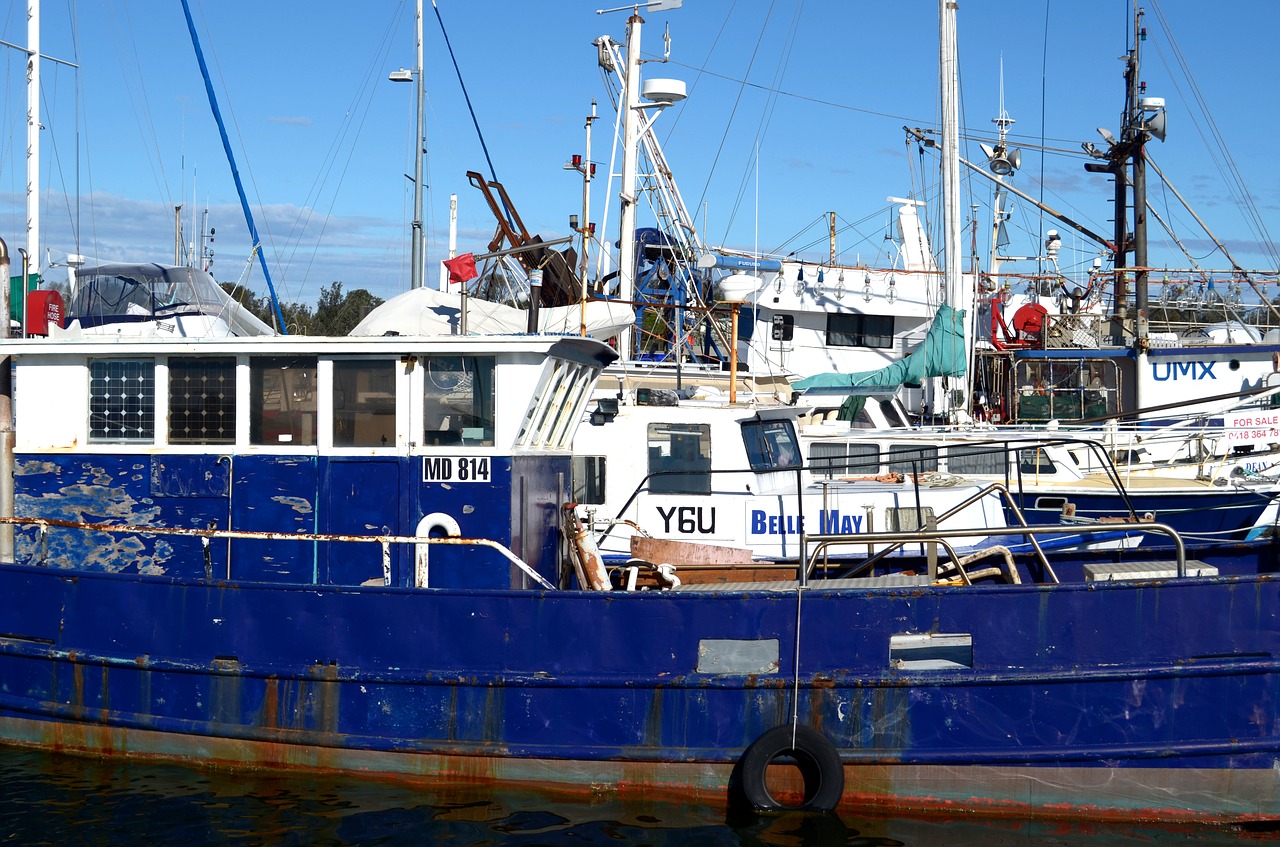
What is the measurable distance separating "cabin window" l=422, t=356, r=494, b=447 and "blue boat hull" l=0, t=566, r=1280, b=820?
4.17 ft

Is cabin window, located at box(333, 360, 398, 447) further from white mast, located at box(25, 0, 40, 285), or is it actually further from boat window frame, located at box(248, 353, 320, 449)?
white mast, located at box(25, 0, 40, 285)

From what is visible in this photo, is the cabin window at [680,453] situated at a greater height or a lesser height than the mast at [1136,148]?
lesser

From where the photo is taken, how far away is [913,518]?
40.3ft

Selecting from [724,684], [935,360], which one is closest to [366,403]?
[724,684]

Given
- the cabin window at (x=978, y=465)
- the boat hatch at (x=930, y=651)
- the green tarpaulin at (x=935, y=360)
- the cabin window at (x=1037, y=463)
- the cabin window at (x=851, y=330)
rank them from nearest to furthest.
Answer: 1. the boat hatch at (x=930, y=651)
2. the cabin window at (x=978, y=465)
3. the cabin window at (x=1037, y=463)
4. the green tarpaulin at (x=935, y=360)
5. the cabin window at (x=851, y=330)

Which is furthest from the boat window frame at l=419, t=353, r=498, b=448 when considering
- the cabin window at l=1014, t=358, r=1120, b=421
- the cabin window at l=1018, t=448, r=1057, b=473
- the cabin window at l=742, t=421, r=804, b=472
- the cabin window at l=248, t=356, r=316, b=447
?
the cabin window at l=1014, t=358, r=1120, b=421

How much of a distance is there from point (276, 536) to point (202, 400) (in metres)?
1.45

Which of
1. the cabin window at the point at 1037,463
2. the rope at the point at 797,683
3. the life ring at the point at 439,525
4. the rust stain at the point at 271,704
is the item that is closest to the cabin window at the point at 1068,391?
the cabin window at the point at 1037,463

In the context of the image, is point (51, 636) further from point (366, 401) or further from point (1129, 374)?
point (1129, 374)

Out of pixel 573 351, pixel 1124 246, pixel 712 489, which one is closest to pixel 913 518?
pixel 712 489

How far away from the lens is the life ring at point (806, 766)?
7.70 meters

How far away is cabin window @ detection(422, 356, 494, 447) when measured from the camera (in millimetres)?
8703

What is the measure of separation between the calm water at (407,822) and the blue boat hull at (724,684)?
156mm

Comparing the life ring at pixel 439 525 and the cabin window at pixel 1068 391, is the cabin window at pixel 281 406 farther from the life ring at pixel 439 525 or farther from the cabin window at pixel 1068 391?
the cabin window at pixel 1068 391
